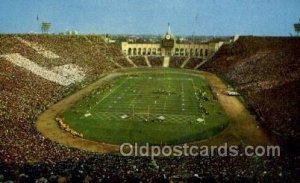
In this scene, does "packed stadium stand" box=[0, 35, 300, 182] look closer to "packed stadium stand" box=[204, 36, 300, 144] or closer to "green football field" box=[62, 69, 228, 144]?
"packed stadium stand" box=[204, 36, 300, 144]

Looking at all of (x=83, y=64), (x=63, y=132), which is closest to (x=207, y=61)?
(x=83, y=64)

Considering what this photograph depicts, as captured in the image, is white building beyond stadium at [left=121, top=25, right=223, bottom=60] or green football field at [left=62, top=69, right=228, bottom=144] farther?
white building beyond stadium at [left=121, top=25, right=223, bottom=60]

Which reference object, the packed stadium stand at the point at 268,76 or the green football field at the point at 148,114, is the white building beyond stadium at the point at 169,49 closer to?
the packed stadium stand at the point at 268,76

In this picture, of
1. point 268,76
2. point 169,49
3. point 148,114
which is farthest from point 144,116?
point 169,49

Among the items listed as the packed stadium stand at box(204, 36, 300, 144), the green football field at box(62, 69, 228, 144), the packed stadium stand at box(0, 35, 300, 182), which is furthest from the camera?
the packed stadium stand at box(204, 36, 300, 144)

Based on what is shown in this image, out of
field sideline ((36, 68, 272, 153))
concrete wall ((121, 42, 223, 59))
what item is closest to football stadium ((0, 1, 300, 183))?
field sideline ((36, 68, 272, 153))

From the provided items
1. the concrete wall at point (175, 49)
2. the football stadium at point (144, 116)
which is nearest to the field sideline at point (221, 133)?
the football stadium at point (144, 116)

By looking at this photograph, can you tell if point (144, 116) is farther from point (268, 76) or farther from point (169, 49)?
point (169, 49)
